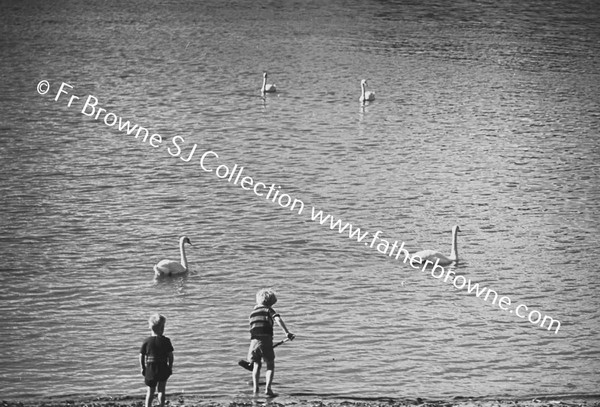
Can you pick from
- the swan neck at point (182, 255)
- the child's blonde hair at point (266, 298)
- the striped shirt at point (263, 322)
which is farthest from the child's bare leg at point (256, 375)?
the swan neck at point (182, 255)

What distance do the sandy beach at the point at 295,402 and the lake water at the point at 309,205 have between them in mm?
833

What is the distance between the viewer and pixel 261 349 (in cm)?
2042

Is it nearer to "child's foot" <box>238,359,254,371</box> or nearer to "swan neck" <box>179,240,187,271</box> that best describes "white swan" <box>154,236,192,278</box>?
"swan neck" <box>179,240,187,271</box>

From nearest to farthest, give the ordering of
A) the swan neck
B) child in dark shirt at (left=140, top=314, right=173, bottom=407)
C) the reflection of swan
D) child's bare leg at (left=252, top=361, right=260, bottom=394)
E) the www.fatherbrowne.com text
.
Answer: child in dark shirt at (left=140, top=314, right=173, bottom=407) → child's bare leg at (left=252, top=361, right=260, bottom=394) → the www.fatherbrowne.com text → the swan neck → the reflection of swan

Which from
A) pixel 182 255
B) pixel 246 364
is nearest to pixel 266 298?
pixel 246 364

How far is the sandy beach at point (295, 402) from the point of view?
65.1ft

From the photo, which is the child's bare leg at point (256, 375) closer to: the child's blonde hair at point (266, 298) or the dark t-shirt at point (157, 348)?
the child's blonde hair at point (266, 298)

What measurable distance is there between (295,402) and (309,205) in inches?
650

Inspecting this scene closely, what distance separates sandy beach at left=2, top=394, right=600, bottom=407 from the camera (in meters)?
19.8

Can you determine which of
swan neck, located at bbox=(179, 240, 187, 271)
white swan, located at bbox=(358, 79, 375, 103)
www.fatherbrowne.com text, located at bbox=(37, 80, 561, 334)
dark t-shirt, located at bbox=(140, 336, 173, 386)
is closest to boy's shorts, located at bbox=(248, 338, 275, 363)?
dark t-shirt, located at bbox=(140, 336, 173, 386)

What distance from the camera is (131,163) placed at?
41.5m

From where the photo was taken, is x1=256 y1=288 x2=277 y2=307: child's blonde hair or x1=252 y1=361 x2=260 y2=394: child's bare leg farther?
x1=252 y1=361 x2=260 y2=394: child's bare leg

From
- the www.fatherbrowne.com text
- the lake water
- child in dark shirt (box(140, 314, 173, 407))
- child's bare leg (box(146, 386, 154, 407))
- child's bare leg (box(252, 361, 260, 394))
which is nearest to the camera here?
child in dark shirt (box(140, 314, 173, 407))

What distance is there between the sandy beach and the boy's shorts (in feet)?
2.41
